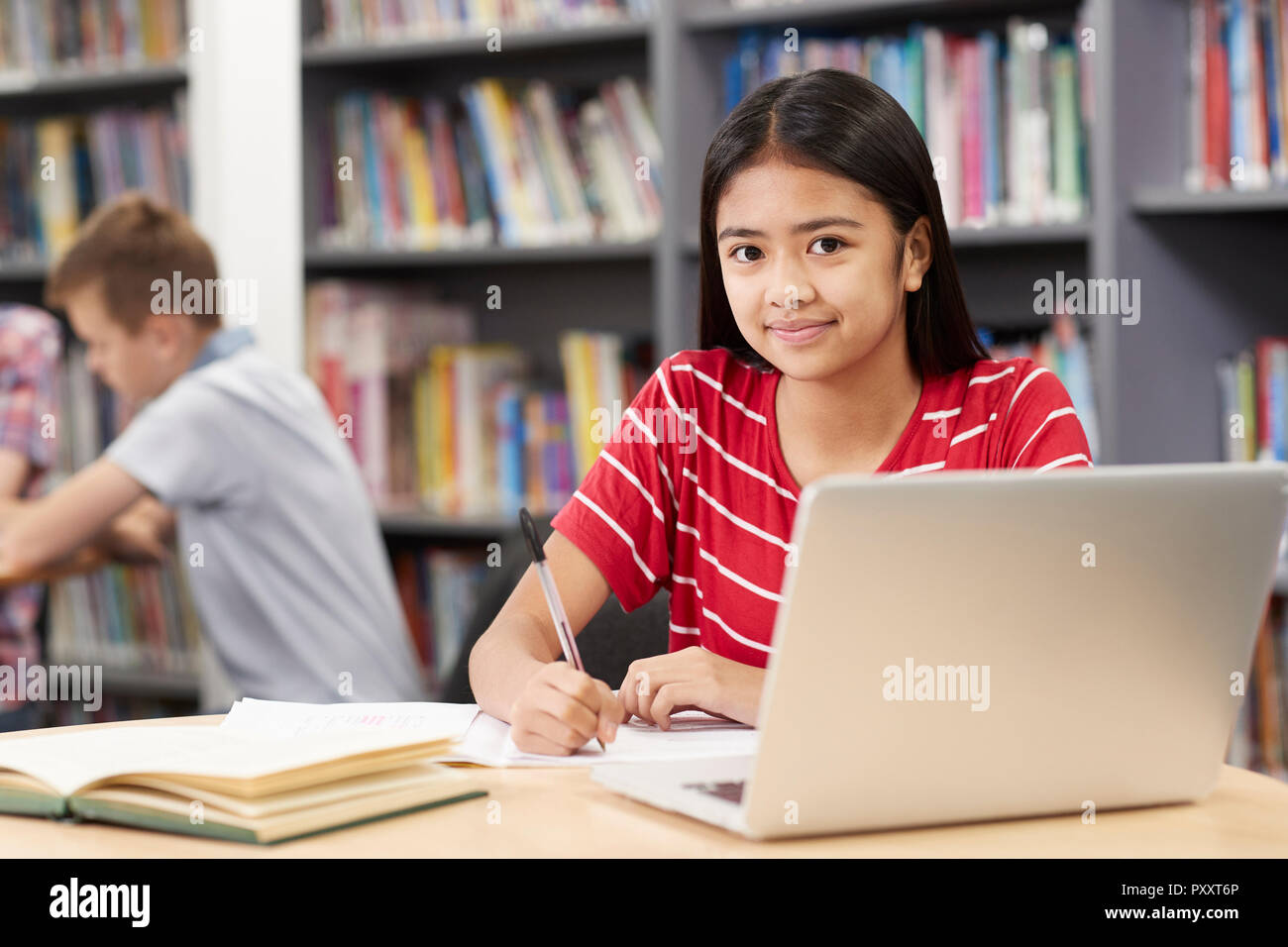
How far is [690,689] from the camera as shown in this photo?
1165 millimetres

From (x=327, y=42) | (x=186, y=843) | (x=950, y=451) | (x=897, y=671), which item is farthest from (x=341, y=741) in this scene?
(x=327, y=42)

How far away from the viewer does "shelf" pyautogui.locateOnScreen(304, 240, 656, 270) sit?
8.50 ft

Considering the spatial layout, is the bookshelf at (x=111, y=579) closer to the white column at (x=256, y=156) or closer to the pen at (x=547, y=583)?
the white column at (x=256, y=156)

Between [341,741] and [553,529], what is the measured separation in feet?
2.00

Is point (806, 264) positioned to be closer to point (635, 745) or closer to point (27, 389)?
point (635, 745)

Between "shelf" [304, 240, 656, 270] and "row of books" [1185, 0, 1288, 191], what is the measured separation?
896mm

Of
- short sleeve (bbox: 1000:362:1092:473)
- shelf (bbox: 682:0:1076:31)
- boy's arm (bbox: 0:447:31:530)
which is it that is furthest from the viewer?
boy's arm (bbox: 0:447:31:530)

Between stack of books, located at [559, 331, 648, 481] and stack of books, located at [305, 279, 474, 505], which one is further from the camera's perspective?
stack of books, located at [305, 279, 474, 505]

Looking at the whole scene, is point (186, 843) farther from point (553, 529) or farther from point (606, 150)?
point (606, 150)

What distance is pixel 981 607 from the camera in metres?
0.80

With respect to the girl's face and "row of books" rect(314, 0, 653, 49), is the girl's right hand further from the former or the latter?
"row of books" rect(314, 0, 653, 49)

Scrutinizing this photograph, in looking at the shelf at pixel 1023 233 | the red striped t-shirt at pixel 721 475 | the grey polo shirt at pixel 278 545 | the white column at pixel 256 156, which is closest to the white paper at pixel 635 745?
the red striped t-shirt at pixel 721 475

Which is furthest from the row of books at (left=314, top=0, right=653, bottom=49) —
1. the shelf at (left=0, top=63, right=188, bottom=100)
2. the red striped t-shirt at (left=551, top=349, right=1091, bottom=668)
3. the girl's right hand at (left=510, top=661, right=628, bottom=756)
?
the girl's right hand at (left=510, top=661, right=628, bottom=756)

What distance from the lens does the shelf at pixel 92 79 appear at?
2.95 metres
